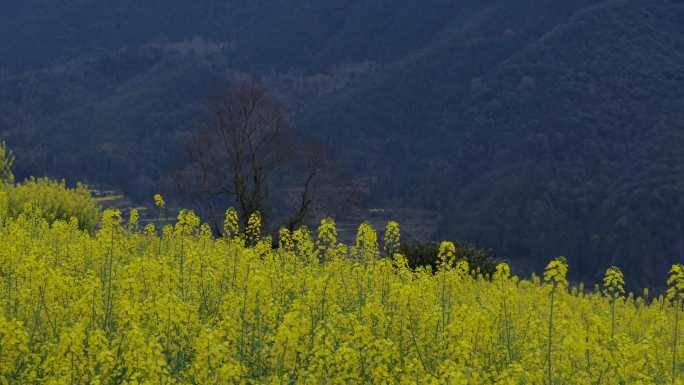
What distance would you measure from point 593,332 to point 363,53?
18898 centimetres

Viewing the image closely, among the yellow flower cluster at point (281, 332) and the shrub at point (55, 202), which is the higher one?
the shrub at point (55, 202)

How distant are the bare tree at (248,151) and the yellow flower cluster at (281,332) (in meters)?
15.8

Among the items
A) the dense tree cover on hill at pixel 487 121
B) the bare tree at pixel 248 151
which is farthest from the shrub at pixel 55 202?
the dense tree cover on hill at pixel 487 121

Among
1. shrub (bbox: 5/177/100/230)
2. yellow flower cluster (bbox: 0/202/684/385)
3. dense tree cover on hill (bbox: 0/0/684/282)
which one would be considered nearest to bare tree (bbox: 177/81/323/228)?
dense tree cover on hill (bbox: 0/0/684/282)

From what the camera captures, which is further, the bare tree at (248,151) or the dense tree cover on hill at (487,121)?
the dense tree cover on hill at (487,121)

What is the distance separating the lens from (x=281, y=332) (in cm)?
621

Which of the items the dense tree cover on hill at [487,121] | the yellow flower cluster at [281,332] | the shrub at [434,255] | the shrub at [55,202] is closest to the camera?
the yellow flower cluster at [281,332]

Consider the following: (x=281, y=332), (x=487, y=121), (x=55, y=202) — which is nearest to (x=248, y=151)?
(x=55, y=202)

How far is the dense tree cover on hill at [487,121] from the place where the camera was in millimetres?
72250

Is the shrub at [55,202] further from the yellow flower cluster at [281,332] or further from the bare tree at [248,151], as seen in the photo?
the yellow flower cluster at [281,332]

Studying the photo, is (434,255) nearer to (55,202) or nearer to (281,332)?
(55,202)

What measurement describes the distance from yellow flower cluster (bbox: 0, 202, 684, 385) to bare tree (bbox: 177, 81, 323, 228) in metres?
15.8

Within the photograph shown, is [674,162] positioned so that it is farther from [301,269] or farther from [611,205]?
[301,269]

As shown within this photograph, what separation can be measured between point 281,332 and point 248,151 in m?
22.1
